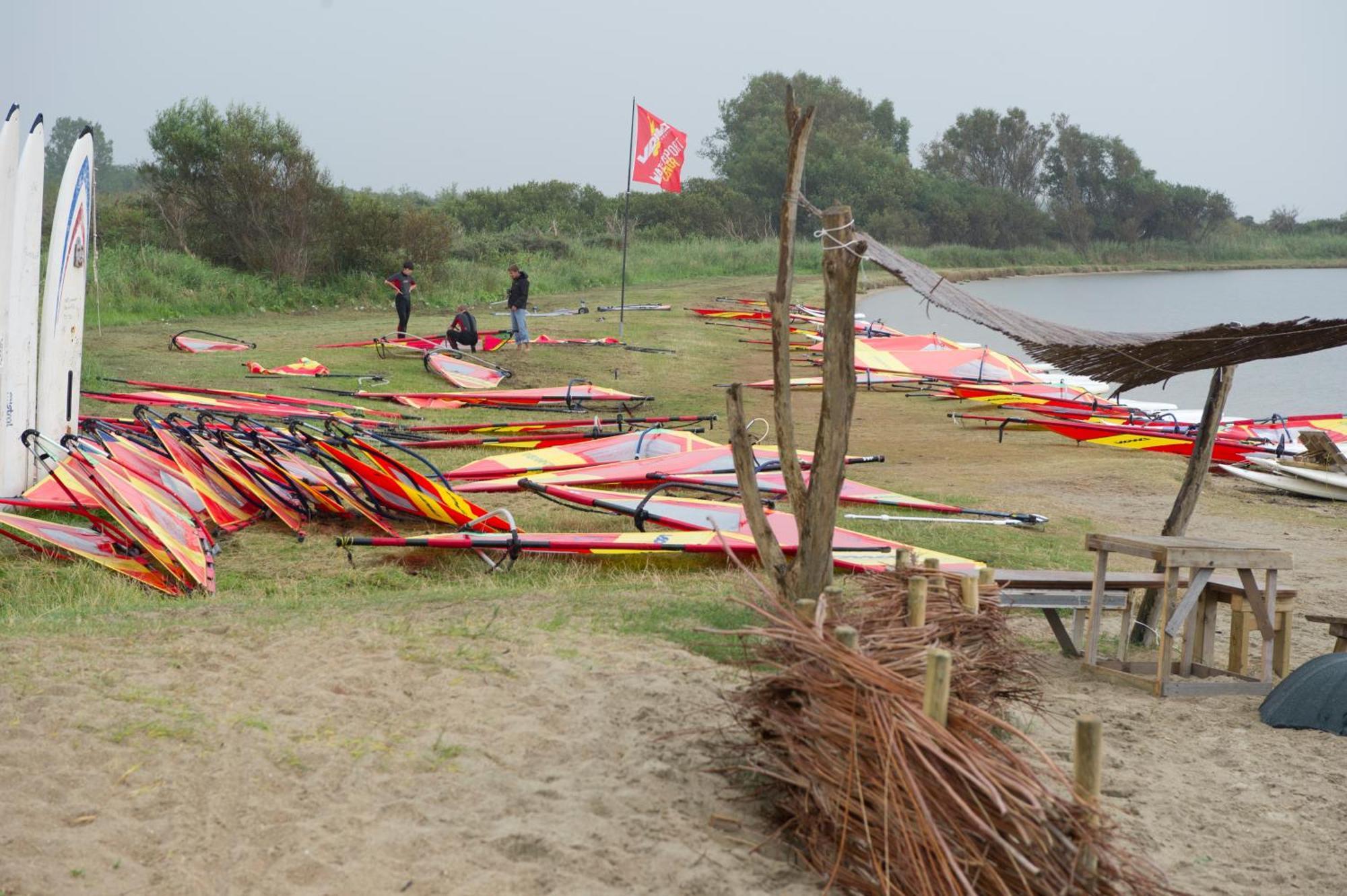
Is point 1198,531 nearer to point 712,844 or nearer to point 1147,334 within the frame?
point 1147,334

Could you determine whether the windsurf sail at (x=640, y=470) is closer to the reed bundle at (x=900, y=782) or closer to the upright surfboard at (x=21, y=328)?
the upright surfboard at (x=21, y=328)

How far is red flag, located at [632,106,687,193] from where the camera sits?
2008 centimetres

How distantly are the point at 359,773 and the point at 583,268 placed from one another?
106 feet

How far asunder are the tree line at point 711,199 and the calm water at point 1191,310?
6.59 m

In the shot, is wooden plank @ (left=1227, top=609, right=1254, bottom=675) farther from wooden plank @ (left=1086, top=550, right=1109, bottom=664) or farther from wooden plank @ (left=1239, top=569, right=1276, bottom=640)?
wooden plank @ (left=1086, top=550, right=1109, bottom=664)

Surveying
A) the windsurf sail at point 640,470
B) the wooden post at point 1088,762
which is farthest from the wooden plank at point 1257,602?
the windsurf sail at point 640,470

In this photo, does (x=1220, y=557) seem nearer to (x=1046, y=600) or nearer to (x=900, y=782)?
(x=1046, y=600)

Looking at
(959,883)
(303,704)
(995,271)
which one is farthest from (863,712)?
(995,271)

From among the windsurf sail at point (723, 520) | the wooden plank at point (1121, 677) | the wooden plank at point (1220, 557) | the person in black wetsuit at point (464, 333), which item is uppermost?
the person in black wetsuit at point (464, 333)

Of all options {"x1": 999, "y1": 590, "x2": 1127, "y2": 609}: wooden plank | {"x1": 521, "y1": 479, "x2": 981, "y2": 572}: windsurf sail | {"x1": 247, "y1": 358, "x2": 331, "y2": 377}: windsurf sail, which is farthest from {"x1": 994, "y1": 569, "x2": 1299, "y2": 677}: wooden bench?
{"x1": 247, "y1": 358, "x2": 331, "y2": 377}: windsurf sail

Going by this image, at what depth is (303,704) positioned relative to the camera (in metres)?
4.02

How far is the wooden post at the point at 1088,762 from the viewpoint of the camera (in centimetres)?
301

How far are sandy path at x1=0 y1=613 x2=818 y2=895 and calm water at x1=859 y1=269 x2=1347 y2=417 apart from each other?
15.9 metres

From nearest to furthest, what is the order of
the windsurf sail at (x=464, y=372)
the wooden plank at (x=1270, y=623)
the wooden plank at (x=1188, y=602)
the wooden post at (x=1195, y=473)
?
the wooden plank at (x=1188, y=602) < the wooden plank at (x=1270, y=623) < the wooden post at (x=1195, y=473) < the windsurf sail at (x=464, y=372)
